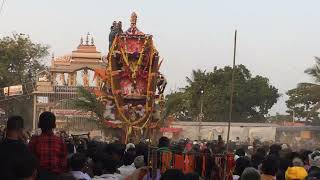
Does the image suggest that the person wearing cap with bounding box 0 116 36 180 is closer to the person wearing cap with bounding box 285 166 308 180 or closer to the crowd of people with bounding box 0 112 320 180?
the crowd of people with bounding box 0 112 320 180

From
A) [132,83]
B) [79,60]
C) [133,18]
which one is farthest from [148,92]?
[79,60]

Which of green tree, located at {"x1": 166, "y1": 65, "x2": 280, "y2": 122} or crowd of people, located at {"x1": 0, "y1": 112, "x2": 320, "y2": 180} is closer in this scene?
crowd of people, located at {"x1": 0, "y1": 112, "x2": 320, "y2": 180}

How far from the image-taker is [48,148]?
6.77 meters

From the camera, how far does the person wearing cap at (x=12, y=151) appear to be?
16.1ft

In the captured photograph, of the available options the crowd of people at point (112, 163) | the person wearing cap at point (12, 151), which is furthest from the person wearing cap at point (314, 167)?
the person wearing cap at point (12, 151)

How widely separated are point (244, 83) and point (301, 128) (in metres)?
20.0

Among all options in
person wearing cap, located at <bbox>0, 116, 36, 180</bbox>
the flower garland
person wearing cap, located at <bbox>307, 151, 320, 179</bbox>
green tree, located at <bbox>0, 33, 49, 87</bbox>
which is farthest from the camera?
green tree, located at <bbox>0, 33, 49, 87</bbox>

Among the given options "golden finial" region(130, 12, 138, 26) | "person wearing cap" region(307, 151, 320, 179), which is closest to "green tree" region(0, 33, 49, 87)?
"golden finial" region(130, 12, 138, 26)

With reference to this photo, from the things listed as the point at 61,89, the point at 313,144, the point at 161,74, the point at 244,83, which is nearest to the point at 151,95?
the point at 161,74

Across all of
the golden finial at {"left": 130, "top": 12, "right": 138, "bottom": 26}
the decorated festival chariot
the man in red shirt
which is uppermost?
the golden finial at {"left": 130, "top": 12, "right": 138, "bottom": 26}

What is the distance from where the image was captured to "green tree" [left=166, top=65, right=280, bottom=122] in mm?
56219

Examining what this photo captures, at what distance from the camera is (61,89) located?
48.2m

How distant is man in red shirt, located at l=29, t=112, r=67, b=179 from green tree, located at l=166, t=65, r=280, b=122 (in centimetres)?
4607

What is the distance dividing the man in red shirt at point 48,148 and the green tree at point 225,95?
151ft
